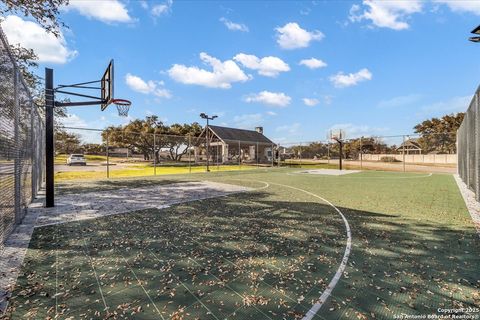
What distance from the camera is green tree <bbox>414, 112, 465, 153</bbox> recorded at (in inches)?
796

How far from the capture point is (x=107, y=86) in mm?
7496

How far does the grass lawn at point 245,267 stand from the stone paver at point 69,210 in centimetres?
14

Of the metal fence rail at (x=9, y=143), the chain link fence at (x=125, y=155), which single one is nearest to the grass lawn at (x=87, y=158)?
the chain link fence at (x=125, y=155)

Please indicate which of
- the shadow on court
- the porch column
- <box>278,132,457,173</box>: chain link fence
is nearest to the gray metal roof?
the porch column

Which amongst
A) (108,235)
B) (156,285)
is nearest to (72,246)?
(108,235)

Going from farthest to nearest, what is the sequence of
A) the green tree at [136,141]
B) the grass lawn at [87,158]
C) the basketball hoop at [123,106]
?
the green tree at [136,141] < the grass lawn at [87,158] < the basketball hoop at [123,106]

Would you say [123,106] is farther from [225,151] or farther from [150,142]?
[225,151]

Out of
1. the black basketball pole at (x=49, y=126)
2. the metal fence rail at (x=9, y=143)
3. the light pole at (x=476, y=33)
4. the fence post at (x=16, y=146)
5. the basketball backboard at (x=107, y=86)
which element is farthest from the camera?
the basketball backboard at (x=107, y=86)

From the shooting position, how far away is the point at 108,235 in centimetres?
425

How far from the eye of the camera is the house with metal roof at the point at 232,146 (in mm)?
27866

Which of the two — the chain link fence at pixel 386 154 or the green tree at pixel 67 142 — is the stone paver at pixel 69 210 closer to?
the green tree at pixel 67 142

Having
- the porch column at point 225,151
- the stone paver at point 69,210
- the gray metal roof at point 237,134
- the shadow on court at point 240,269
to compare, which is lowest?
the shadow on court at point 240,269

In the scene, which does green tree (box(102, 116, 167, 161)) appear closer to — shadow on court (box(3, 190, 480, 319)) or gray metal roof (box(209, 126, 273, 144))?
gray metal roof (box(209, 126, 273, 144))

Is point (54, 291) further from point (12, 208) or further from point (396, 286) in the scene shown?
point (396, 286)
